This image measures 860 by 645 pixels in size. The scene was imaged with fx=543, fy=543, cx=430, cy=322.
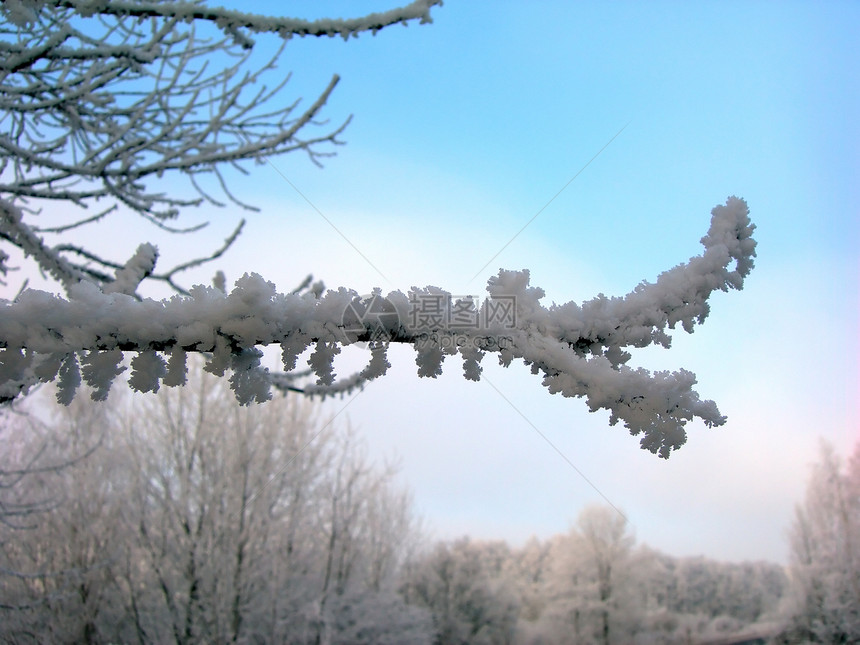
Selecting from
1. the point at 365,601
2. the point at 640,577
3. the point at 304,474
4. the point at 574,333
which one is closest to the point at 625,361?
the point at 574,333

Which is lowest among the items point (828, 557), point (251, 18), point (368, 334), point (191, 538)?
point (828, 557)

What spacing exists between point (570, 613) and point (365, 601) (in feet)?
39.3

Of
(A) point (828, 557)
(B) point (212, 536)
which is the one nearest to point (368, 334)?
(B) point (212, 536)

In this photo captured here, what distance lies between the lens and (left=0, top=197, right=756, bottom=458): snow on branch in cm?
71

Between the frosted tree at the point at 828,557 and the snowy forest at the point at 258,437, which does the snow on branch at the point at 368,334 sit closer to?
the snowy forest at the point at 258,437

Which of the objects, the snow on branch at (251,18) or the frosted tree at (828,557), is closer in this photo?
the snow on branch at (251,18)

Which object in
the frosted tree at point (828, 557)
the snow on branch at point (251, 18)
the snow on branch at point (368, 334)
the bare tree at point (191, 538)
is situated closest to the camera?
the snow on branch at point (368, 334)

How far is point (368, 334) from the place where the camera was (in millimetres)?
723

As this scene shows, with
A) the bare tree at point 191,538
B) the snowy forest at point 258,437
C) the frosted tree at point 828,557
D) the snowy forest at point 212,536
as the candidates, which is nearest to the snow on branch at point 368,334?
the snowy forest at point 258,437

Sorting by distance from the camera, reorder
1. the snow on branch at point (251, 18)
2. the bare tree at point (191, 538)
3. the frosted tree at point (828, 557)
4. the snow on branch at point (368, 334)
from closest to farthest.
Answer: the snow on branch at point (368, 334)
the snow on branch at point (251, 18)
the bare tree at point (191, 538)
the frosted tree at point (828, 557)

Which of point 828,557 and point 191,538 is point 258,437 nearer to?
point 191,538

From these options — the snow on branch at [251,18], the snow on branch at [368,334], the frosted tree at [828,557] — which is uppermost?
the snow on branch at [251,18]

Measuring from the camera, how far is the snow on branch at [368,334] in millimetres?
711

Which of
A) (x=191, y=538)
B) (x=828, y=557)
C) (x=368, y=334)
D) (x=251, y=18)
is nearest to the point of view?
(x=368, y=334)
